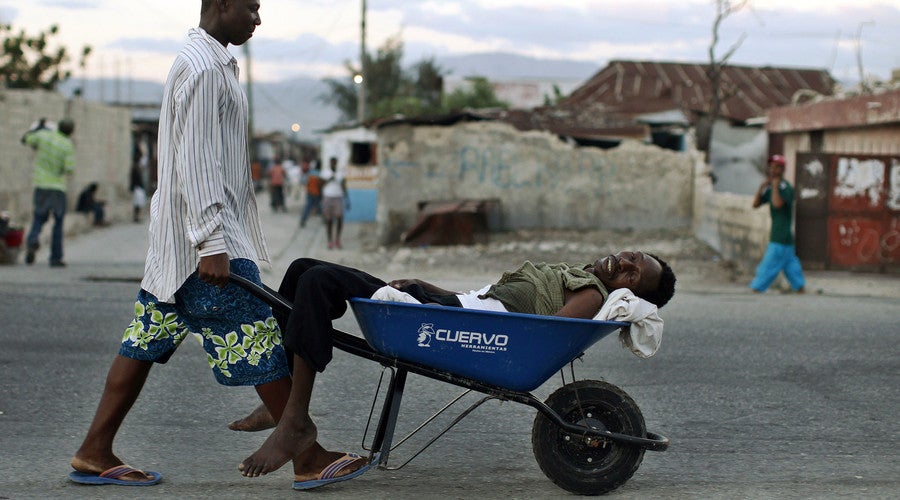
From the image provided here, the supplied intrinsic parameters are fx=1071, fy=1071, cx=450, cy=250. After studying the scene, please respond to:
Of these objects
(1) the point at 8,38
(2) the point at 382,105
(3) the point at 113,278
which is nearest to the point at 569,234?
→ (3) the point at 113,278

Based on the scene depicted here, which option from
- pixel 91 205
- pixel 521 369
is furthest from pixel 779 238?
pixel 91 205

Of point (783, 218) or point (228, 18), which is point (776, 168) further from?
point (228, 18)

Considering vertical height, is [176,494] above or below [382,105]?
below

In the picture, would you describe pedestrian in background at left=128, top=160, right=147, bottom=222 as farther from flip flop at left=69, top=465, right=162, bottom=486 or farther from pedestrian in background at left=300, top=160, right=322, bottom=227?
flip flop at left=69, top=465, right=162, bottom=486

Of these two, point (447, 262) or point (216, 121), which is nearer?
point (216, 121)

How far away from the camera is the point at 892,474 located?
178 inches

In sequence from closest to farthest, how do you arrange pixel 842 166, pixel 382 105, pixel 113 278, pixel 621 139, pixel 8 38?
pixel 113 278
pixel 842 166
pixel 621 139
pixel 8 38
pixel 382 105

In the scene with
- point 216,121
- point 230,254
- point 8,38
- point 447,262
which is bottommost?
point 447,262

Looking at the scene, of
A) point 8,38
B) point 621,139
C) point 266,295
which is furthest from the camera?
point 8,38

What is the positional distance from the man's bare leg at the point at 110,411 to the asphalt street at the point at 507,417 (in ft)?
0.34

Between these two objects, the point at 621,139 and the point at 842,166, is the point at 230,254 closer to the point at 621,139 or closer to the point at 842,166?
the point at 842,166

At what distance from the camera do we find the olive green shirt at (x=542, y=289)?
13.5 feet

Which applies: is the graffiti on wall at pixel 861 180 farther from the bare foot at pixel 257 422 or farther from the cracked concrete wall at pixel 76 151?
the cracked concrete wall at pixel 76 151

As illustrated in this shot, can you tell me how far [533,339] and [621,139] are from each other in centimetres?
1690
